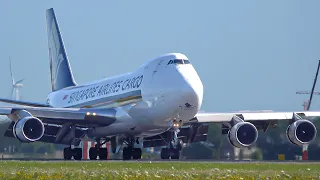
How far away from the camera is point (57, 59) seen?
56.1 m

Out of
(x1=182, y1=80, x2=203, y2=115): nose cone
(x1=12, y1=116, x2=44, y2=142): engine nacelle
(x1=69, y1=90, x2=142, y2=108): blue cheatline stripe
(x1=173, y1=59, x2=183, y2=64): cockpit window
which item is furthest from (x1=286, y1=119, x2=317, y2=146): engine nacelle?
(x1=12, y1=116, x2=44, y2=142): engine nacelle

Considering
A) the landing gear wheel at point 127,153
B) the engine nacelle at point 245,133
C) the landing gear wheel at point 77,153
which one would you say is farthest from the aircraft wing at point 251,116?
the landing gear wheel at point 77,153

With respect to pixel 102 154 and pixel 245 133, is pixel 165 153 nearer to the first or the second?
pixel 245 133

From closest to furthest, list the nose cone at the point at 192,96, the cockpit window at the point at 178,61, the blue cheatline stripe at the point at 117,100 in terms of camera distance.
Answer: the nose cone at the point at 192,96 < the cockpit window at the point at 178,61 < the blue cheatline stripe at the point at 117,100

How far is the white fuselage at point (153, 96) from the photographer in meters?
38.2

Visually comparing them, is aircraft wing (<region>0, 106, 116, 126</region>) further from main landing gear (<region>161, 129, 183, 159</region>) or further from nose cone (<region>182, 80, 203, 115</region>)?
nose cone (<region>182, 80, 203, 115</region>)

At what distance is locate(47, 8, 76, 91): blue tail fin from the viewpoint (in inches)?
2141

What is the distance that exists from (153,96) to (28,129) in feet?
19.7

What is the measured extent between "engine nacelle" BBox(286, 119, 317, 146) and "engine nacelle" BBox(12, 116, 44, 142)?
11886 millimetres

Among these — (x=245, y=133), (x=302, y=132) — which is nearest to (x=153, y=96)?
(x=245, y=133)

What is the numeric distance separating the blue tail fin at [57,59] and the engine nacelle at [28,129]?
14.1 m

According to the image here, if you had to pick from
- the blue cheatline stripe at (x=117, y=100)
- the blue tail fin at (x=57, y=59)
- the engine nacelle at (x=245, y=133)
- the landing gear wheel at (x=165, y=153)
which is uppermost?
the blue tail fin at (x=57, y=59)

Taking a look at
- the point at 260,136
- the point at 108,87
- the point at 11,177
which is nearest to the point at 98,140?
the point at 108,87

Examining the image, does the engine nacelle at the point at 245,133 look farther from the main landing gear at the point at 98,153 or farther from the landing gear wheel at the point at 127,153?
the main landing gear at the point at 98,153
